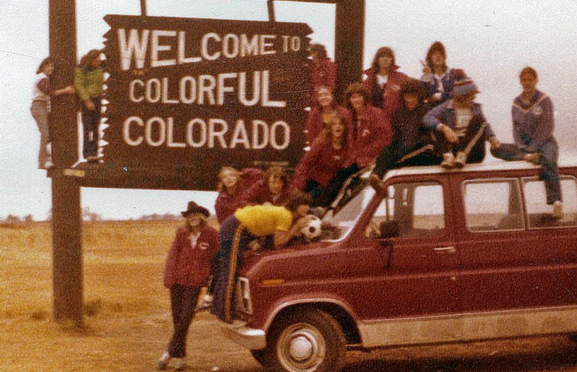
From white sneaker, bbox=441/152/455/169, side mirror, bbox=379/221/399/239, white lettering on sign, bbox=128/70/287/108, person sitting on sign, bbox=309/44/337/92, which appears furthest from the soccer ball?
white lettering on sign, bbox=128/70/287/108

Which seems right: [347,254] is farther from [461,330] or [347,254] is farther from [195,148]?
[195,148]

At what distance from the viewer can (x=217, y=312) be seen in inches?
340

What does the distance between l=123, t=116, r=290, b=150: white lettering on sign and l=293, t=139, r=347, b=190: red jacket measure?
1574 millimetres

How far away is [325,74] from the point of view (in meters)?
11.3

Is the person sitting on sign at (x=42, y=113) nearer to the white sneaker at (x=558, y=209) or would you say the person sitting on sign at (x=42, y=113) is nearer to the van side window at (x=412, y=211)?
the van side window at (x=412, y=211)

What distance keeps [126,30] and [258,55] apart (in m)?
1.59


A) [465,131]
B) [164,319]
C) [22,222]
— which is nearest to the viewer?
[465,131]

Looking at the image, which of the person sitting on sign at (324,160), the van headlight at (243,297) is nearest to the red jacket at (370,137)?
the person sitting on sign at (324,160)

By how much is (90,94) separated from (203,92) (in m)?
1.36

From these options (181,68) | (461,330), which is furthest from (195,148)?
(461,330)

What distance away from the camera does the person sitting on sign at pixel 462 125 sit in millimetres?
8953

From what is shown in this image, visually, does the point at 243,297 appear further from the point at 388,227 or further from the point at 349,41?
the point at 349,41

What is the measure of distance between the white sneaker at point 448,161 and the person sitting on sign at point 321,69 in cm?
288

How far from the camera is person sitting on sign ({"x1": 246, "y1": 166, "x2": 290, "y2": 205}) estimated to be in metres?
9.37
